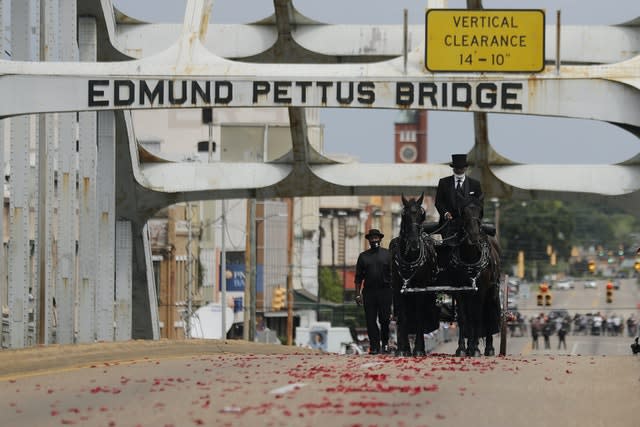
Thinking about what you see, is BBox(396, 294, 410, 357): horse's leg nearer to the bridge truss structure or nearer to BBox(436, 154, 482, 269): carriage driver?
BBox(436, 154, 482, 269): carriage driver

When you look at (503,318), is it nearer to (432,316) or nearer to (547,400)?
(432,316)

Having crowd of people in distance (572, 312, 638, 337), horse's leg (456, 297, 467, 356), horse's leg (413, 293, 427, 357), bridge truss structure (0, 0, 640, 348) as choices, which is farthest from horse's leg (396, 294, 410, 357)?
crowd of people in distance (572, 312, 638, 337)

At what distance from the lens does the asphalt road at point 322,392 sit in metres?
Result: 13.4

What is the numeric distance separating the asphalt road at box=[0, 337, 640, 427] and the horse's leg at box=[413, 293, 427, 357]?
5.19 ft

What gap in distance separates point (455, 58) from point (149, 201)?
12.4 m

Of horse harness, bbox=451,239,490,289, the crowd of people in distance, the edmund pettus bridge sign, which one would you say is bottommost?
the crowd of people in distance

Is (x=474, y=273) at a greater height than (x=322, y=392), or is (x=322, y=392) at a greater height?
(x=474, y=273)

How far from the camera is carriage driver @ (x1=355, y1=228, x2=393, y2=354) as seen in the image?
24.7m

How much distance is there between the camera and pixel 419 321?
22578mm

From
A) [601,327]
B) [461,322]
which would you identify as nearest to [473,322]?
[461,322]

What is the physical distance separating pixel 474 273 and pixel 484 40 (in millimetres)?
7055

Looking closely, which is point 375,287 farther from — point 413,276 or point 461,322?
point 413,276

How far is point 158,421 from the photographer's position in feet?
43.0

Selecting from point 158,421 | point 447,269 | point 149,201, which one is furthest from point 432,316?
point 149,201
